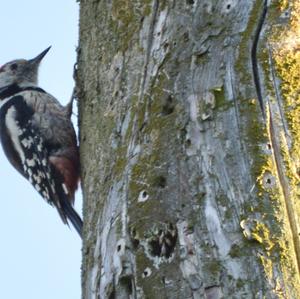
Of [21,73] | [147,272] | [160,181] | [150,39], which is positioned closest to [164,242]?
[147,272]

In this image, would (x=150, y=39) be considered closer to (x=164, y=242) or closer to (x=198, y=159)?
(x=198, y=159)

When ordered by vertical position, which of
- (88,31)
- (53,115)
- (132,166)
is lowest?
(132,166)

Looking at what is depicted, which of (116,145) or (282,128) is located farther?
(116,145)

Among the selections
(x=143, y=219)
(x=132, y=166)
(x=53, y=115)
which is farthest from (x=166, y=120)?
(x=53, y=115)

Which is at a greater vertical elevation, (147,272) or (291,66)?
(291,66)

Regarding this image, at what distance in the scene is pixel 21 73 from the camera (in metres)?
5.29

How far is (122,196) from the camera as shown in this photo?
2217mm

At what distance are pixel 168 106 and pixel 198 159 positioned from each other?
0.25 metres

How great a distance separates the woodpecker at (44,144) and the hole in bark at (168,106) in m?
1.59

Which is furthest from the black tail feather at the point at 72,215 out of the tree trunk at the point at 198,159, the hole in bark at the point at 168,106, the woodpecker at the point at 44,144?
the hole in bark at the point at 168,106

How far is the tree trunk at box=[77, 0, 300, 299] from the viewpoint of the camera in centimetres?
193

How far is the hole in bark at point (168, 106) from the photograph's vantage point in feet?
7.45

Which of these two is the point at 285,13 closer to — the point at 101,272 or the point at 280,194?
the point at 280,194

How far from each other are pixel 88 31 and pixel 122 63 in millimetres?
468
